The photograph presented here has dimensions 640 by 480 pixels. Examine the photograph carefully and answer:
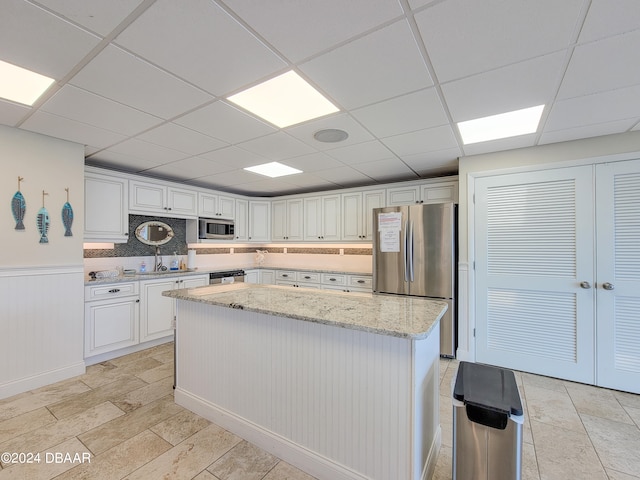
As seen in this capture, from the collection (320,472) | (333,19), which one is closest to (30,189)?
(333,19)

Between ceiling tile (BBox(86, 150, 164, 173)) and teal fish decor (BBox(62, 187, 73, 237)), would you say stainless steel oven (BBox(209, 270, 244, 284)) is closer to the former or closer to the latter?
ceiling tile (BBox(86, 150, 164, 173))

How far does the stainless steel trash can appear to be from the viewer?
1371 millimetres

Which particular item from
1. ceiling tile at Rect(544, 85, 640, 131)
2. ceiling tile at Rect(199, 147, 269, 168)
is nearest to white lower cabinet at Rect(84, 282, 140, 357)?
ceiling tile at Rect(199, 147, 269, 168)

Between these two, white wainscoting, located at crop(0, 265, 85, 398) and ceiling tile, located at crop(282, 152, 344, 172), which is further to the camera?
ceiling tile, located at crop(282, 152, 344, 172)

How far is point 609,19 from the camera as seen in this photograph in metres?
1.27

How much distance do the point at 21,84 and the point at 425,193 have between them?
394 centimetres

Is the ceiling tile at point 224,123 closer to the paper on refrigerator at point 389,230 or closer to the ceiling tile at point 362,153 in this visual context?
the ceiling tile at point 362,153

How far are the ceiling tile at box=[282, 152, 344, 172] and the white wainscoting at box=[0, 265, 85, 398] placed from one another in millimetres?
2507

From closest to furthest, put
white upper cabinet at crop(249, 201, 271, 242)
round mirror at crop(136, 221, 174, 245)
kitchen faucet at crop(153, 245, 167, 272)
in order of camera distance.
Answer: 1. round mirror at crop(136, 221, 174, 245)
2. kitchen faucet at crop(153, 245, 167, 272)
3. white upper cabinet at crop(249, 201, 271, 242)

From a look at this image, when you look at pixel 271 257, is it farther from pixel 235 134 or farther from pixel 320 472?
pixel 320 472

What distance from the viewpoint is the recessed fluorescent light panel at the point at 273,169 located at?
365 cm

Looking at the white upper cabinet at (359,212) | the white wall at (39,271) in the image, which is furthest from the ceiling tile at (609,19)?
the white wall at (39,271)

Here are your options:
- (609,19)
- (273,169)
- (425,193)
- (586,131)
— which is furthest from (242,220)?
(609,19)

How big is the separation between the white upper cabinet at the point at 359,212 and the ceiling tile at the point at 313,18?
3.00m
